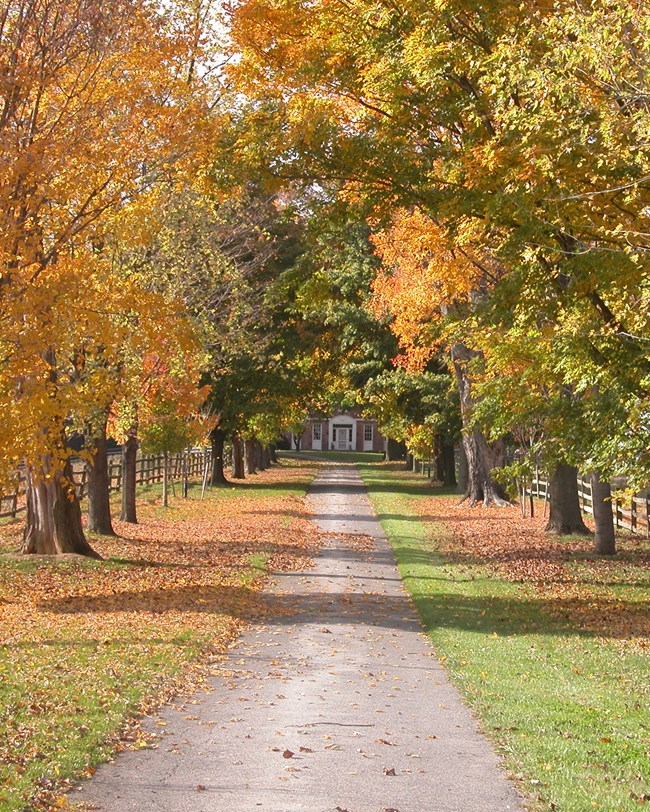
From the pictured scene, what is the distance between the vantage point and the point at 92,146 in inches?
527

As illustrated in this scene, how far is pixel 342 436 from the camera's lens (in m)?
119

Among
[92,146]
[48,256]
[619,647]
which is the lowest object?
[619,647]

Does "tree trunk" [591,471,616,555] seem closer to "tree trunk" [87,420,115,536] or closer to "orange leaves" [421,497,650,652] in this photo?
"orange leaves" [421,497,650,652]

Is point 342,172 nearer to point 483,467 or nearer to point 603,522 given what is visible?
point 603,522

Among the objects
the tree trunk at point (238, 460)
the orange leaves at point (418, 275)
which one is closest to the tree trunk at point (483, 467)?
the orange leaves at point (418, 275)

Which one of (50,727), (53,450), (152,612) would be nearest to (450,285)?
(152,612)

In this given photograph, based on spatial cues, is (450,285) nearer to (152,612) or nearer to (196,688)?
(152,612)

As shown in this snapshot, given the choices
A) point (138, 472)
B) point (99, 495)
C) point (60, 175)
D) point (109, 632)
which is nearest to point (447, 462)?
point (138, 472)

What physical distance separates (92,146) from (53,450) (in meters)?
3.80

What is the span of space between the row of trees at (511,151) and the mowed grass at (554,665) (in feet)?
7.05

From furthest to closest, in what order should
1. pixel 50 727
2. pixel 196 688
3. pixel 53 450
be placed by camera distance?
pixel 53 450
pixel 196 688
pixel 50 727

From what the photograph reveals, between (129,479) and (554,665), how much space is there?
58.8ft

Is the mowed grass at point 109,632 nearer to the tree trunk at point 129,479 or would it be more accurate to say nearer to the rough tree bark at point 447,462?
the tree trunk at point 129,479

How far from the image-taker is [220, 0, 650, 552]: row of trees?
11766mm
